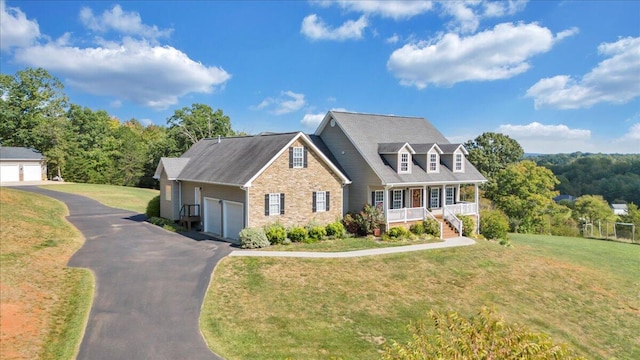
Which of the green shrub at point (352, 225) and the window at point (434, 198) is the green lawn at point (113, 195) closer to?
the green shrub at point (352, 225)

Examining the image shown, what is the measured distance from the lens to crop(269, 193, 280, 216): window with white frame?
84.2 ft

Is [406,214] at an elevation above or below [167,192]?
below

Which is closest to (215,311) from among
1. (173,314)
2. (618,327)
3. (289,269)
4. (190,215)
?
(173,314)

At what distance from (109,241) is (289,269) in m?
12.4

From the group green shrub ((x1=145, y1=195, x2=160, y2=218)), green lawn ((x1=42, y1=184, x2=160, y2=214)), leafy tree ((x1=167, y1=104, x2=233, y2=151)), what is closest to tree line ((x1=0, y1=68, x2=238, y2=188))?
leafy tree ((x1=167, y1=104, x2=233, y2=151))

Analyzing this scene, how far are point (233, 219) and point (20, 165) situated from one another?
165 ft

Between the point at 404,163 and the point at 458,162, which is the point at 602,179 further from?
the point at 404,163

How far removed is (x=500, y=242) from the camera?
99.1 ft

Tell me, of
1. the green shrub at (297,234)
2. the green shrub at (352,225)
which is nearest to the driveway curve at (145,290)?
the green shrub at (297,234)

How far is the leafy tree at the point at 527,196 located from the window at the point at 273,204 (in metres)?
34.2

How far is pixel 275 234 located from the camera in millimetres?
24719

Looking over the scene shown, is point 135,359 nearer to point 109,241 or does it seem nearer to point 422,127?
point 109,241

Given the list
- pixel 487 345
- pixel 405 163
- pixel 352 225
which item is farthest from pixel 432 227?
pixel 487 345

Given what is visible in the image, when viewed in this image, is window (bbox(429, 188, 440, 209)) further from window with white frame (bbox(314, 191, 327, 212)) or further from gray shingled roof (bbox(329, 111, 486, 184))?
window with white frame (bbox(314, 191, 327, 212))
